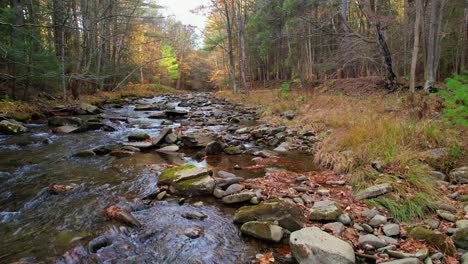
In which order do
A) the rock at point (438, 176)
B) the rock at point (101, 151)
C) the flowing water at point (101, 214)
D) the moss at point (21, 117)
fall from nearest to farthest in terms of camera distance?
the flowing water at point (101, 214), the rock at point (438, 176), the rock at point (101, 151), the moss at point (21, 117)

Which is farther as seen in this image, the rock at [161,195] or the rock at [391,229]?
the rock at [161,195]

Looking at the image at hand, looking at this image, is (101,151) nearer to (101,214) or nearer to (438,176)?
(101,214)

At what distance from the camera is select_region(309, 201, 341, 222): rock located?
10.2ft

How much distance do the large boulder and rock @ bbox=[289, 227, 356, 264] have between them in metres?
1.77

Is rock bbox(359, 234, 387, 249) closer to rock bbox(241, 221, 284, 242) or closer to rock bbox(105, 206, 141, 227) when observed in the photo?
rock bbox(241, 221, 284, 242)

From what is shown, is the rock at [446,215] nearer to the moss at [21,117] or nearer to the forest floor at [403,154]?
the forest floor at [403,154]

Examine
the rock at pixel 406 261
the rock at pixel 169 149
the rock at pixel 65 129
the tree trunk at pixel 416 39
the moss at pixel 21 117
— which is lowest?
the rock at pixel 406 261

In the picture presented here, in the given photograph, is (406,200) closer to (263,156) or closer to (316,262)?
(316,262)

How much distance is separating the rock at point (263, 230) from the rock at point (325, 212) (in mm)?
528

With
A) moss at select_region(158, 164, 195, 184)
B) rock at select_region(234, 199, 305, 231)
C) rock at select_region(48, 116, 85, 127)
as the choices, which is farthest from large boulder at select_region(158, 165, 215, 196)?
rock at select_region(48, 116, 85, 127)

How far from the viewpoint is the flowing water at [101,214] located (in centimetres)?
269

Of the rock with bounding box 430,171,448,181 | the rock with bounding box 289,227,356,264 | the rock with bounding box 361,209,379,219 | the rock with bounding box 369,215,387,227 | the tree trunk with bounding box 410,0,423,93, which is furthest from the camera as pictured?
the tree trunk with bounding box 410,0,423,93

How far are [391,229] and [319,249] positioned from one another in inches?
36.8

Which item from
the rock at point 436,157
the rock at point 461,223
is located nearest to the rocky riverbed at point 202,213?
the rock at point 461,223
